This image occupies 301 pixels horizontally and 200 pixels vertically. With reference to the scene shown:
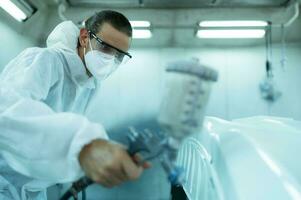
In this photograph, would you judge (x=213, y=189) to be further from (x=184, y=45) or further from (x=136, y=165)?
(x=184, y=45)

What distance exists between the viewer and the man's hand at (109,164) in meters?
0.51

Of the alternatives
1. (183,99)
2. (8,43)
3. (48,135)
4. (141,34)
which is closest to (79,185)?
(48,135)

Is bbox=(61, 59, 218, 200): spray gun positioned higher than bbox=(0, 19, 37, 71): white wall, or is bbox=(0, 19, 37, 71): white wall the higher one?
bbox=(0, 19, 37, 71): white wall

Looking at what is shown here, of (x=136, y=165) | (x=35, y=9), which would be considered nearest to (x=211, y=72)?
(x=136, y=165)

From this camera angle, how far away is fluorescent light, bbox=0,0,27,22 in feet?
7.57

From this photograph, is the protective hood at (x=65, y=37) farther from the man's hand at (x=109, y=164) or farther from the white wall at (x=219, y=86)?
the white wall at (x=219, y=86)

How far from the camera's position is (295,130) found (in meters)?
0.99

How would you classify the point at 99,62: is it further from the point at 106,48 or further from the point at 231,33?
the point at 231,33

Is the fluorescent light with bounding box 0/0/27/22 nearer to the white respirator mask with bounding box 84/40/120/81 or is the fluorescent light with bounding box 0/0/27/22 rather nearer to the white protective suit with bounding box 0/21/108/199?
the white respirator mask with bounding box 84/40/120/81

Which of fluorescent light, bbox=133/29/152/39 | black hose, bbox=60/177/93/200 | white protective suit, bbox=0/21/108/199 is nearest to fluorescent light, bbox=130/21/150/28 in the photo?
fluorescent light, bbox=133/29/152/39

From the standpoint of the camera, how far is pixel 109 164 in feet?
1.67

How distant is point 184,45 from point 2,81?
7.90 ft

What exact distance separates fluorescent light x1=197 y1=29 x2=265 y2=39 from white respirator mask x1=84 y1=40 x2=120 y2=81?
1661mm

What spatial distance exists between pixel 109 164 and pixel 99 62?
84 cm
